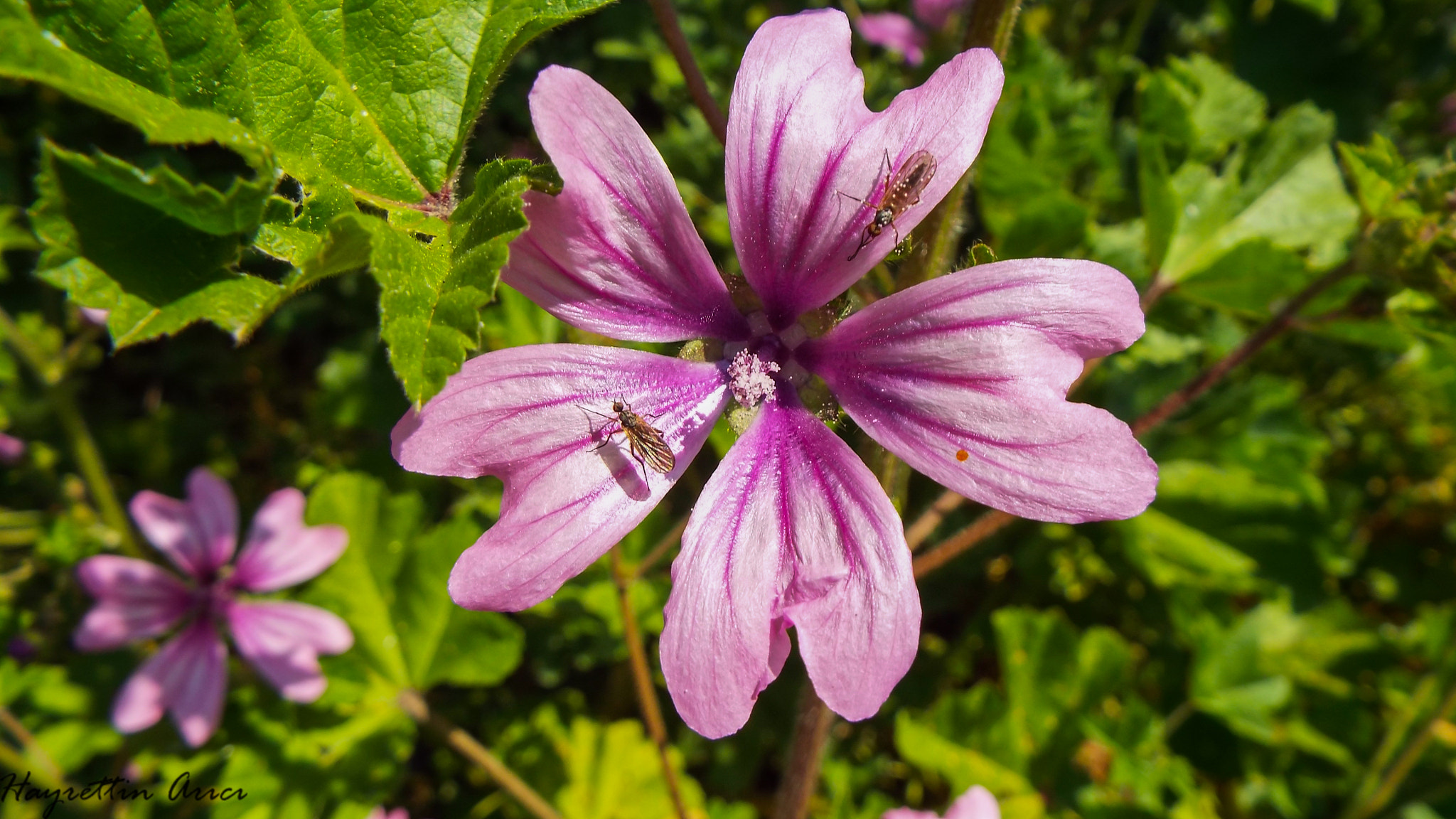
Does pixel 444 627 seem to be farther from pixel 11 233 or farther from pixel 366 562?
pixel 11 233

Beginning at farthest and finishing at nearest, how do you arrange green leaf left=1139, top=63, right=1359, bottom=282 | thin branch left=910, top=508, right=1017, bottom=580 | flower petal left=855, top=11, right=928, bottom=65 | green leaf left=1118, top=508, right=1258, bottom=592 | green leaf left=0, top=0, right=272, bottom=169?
flower petal left=855, top=11, right=928, bottom=65 < green leaf left=1118, top=508, right=1258, bottom=592 < green leaf left=1139, top=63, right=1359, bottom=282 < thin branch left=910, top=508, right=1017, bottom=580 < green leaf left=0, top=0, right=272, bottom=169

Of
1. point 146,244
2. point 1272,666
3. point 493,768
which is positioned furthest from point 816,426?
point 1272,666

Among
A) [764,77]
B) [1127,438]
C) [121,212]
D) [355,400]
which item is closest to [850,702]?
[1127,438]

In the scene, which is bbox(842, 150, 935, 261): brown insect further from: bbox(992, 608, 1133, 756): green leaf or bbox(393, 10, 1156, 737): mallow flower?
bbox(992, 608, 1133, 756): green leaf

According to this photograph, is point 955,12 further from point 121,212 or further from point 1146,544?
point 121,212

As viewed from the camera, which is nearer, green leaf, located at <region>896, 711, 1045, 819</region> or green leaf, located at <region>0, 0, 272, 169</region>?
green leaf, located at <region>0, 0, 272, 169</region>

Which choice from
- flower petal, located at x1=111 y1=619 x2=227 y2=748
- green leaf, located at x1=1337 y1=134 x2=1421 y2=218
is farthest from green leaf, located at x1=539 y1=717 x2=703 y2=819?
green leaf, located at x1=1337 y1=134 x2=1421 y2=218
